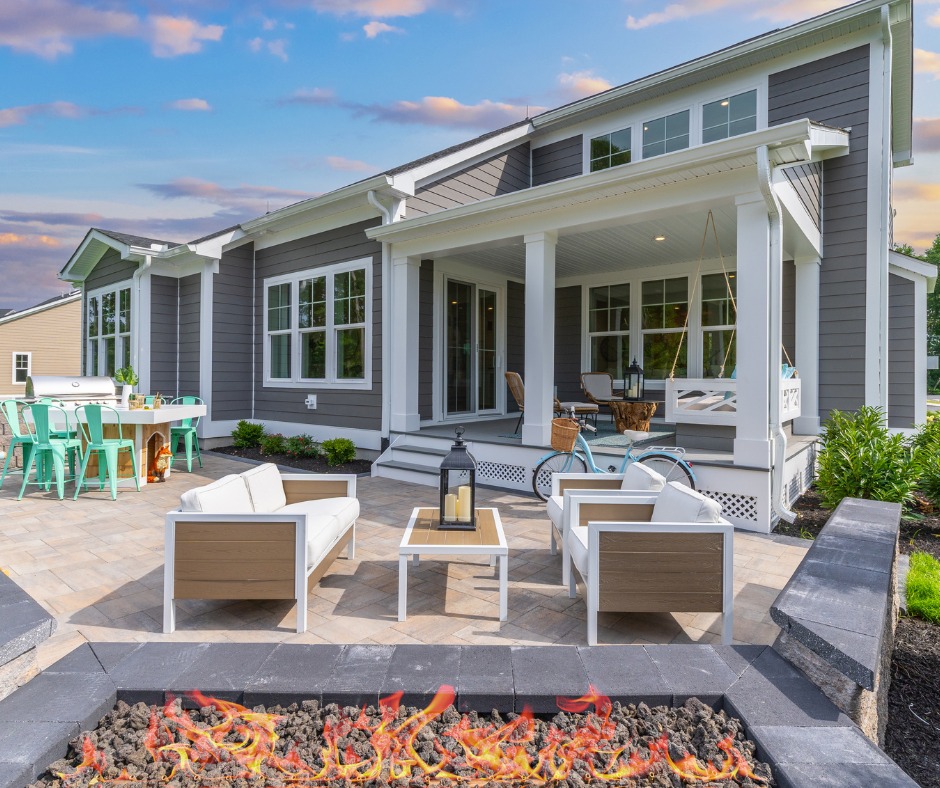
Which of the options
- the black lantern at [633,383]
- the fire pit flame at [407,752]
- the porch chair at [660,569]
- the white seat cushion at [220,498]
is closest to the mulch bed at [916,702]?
the porch chair at [660,569]

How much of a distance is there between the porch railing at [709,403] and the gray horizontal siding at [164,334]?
8.30 metres

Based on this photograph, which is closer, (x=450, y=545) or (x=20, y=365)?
(x=450, y=545)

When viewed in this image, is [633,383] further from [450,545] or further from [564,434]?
[450,545]

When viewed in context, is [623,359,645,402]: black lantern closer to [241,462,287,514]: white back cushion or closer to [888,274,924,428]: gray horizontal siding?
[888,274,924,428]: gray horizontal siding

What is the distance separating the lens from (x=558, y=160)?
8.97 metres

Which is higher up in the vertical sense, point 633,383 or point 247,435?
point 633,383

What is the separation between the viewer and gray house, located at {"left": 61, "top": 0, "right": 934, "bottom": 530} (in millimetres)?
4684

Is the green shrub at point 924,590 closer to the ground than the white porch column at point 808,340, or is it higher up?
closer to the ground

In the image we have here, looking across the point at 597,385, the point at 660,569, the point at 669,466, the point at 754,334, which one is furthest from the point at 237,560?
the point at 597,385

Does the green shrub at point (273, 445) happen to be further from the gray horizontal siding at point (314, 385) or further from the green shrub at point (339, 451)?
the green shrub at point (339, 451)

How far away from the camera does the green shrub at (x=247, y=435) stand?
28.0ft

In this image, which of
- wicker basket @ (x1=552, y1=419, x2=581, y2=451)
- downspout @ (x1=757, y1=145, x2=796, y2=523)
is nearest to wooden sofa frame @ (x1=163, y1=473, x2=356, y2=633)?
wicker basket @ (x1=552, y1=419, x2=581, y2=451)

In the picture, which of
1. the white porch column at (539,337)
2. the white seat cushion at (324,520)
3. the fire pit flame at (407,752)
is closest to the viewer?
the fire pit flame at (407,752)

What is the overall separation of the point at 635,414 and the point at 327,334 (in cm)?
452
